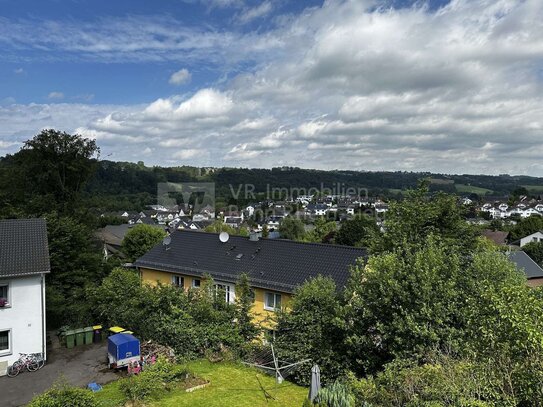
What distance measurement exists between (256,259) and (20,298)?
13736mm

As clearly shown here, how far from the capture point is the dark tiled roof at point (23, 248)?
18.3 metres

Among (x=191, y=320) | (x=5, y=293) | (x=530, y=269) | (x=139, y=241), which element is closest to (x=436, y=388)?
(x=191, y=320)

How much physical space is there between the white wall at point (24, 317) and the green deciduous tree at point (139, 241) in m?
26.1

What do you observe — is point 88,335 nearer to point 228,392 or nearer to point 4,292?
point 4,292

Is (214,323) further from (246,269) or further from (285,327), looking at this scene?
(246,269)

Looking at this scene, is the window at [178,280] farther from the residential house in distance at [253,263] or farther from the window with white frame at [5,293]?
the window with white frame at [5,293]

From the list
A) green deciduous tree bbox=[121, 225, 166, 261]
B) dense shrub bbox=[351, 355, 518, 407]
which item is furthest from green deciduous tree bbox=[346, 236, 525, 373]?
green deciduous tree bbox=[121, 225, 166, 261]

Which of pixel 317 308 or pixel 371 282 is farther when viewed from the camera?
pixel 317 308

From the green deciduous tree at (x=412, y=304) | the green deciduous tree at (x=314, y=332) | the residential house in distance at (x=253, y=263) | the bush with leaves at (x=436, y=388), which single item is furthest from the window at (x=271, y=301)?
the bush with leaves at (x=436, y=388)

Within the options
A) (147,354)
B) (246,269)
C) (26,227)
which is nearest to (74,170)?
(26,227)

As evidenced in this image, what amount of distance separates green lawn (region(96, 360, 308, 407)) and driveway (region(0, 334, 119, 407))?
2.69m

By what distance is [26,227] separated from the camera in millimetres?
20469

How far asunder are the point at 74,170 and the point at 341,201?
147205 millimetres

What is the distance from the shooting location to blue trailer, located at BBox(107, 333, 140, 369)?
16734 millimetres
